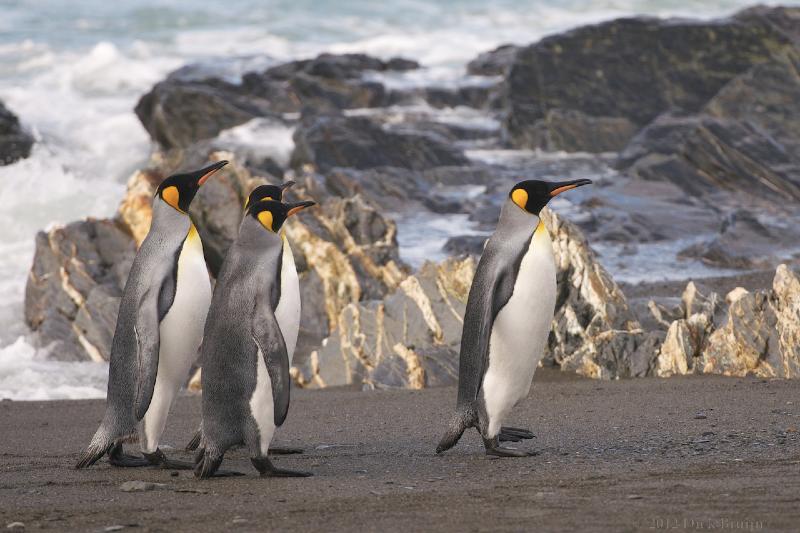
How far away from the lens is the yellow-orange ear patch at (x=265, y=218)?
587 cm

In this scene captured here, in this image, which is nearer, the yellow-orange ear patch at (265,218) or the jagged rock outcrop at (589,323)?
the yellow-orange ear patch at (265,218)

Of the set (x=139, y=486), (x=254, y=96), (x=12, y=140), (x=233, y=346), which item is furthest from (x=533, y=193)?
(x=254, y=96)

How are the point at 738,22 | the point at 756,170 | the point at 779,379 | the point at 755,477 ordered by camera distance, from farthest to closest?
1. the point at 738,22
2. the point at 756,170
3. the point at 779,379
4. the point at 755,477

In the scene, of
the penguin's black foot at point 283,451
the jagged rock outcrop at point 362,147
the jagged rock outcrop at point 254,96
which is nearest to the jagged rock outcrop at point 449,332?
the penguin's black foot at point 283,451

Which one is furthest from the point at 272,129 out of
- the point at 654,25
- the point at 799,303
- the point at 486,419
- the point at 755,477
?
the point at 755,477

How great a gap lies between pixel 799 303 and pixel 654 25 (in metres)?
16.0

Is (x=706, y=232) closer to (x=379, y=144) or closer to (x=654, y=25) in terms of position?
(x=379, y=144)

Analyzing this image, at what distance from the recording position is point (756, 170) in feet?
55.7

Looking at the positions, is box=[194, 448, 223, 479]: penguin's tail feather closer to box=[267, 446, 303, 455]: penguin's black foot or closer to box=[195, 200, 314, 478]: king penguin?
box=[195, 200, 314, 478]: king penguin

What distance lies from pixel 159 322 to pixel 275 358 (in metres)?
0.84

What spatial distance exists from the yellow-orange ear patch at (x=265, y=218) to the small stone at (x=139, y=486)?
4.42 ft

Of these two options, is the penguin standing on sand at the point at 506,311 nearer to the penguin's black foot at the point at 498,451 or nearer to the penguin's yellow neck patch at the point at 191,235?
the penguin's black foot at the point at 498,451

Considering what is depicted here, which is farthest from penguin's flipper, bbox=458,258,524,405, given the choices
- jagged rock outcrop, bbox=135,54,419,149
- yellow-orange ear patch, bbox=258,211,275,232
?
jagged rock outcrop, bbox=135,54,419,149

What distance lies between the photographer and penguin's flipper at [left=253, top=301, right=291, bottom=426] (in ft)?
18.3
